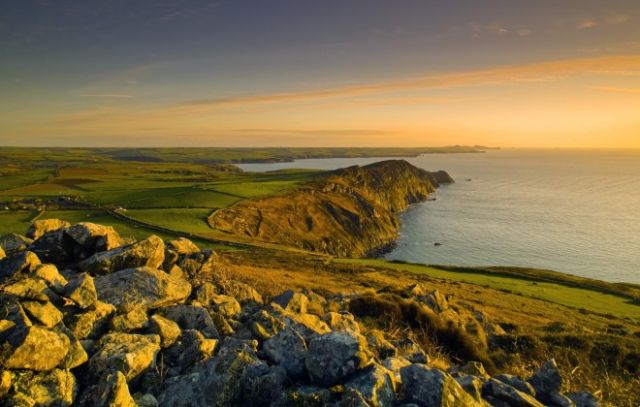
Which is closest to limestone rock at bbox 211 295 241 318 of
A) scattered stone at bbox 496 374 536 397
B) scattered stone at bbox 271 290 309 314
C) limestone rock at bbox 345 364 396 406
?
scattered stone at bbox 271 290 309 314

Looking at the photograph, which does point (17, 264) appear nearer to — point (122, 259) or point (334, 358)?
point (122, 259)

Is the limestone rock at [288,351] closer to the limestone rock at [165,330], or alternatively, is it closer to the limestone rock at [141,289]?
the limestone rock at [165,330]

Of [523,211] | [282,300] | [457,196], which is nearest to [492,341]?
[282,300]

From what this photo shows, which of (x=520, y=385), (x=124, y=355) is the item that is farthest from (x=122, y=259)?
(x=520, y=385)

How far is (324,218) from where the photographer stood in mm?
100875

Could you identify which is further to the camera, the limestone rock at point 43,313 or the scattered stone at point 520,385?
the scattered stone at point 520,385

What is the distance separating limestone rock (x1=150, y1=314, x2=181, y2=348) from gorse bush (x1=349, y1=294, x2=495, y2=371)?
10019mm

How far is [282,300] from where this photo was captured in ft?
46.3

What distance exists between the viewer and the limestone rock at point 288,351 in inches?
311

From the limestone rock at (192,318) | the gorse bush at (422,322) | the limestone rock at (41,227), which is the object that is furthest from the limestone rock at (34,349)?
the gorse bush at (422,322)

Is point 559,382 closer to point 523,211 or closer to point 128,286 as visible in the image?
point 128,286

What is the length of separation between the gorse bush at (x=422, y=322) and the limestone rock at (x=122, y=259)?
31.3ft

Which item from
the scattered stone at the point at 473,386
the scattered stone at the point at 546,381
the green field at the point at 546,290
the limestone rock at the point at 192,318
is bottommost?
the green field at the point at 546,290

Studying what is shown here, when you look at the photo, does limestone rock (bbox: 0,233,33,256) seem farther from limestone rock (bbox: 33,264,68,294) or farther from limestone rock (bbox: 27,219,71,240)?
limestone rock (bbox: 33,264,68,294)
